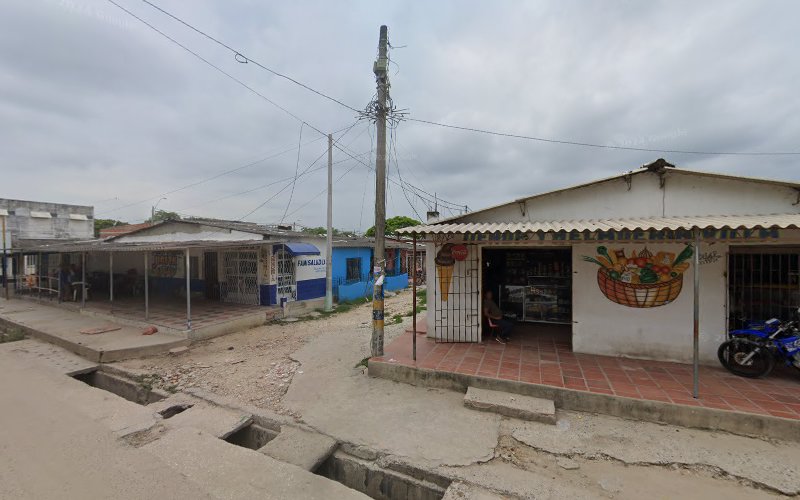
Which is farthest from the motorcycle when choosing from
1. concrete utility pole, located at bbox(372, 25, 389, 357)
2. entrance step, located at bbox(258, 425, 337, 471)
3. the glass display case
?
entrance step, located at bbox(258, 425, 337, 471)

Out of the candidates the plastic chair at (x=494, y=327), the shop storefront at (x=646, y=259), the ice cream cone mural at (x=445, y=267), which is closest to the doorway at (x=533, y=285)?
the plastic chair at (x=494, y=327)

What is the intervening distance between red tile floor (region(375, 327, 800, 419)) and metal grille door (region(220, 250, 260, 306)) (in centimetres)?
742

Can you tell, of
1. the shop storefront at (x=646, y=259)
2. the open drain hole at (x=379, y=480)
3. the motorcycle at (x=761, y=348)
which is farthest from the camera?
the shop storefront at (x=646, y=259)

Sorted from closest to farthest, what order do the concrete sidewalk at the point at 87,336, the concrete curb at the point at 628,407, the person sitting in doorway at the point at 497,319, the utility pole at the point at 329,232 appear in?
the concrete curb at the point at 628,407, the person sitting in doorway at the point at 497,319, the concrete sidewalk at the point at 87,336, the utility pole at the point at 329,232

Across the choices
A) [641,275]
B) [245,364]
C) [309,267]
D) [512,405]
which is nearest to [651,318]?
[641,275]

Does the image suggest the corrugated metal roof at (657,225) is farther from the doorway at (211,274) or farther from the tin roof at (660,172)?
the doorway at (211,274)

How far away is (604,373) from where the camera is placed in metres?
5.62

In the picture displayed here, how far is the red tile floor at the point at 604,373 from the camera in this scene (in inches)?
182

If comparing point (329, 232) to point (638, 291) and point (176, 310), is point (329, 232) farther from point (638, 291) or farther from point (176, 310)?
point (638, 291)

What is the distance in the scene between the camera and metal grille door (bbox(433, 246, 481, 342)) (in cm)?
731

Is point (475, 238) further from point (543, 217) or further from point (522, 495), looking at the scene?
point (522, 495)

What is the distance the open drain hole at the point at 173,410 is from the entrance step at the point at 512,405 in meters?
4.26

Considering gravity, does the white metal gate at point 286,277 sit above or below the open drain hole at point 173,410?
above

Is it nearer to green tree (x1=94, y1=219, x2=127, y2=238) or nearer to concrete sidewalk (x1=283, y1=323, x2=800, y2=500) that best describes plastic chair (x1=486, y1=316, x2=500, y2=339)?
concrete sidewalk (x1=283, y1=323, x2=800, y2=500)
